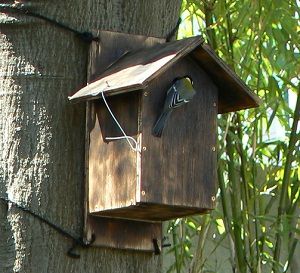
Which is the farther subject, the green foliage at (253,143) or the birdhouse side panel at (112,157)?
the green foliage at (253,143)

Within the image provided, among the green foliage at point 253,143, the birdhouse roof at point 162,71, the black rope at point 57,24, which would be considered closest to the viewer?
the birdhouse roof at point 162,71

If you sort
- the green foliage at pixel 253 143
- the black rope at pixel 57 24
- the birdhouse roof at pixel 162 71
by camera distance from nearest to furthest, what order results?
the birdhouse roof at pixel 162 71 → the black rope at pixel 57 24 → the green foliage at pixel 253 143

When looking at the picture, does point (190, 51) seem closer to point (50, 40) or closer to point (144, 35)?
point (144, 35)

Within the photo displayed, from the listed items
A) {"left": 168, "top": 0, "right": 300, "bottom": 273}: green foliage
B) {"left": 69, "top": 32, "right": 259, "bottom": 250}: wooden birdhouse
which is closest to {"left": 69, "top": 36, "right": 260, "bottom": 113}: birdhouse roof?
{"left": 69, "top": 32, "right": 259, "bottom": 250}: wooden birdhouse

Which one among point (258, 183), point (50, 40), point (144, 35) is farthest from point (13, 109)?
point (258, 183)

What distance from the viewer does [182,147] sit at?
2.06m

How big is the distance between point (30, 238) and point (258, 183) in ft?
5.56

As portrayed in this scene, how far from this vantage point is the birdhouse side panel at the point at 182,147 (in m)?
1.99

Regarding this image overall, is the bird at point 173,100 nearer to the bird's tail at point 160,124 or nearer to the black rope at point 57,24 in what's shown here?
the bird's tail at point 160,124

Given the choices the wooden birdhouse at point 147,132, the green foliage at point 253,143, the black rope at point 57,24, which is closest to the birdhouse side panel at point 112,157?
the wooden birdhouse at point 147,132

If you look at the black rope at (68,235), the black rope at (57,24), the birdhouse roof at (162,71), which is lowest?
the black rope at (68,235)

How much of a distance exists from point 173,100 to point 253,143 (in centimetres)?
129

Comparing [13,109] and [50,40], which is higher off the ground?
[50,40]

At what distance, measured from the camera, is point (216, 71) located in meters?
2.15
